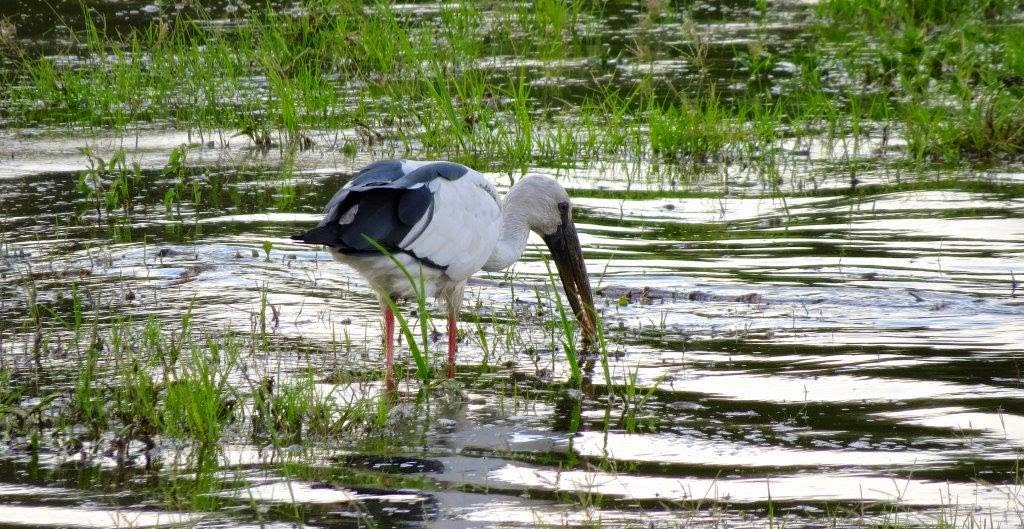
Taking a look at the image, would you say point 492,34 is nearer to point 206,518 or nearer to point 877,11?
point 877,11

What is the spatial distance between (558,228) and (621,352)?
0.99 meters

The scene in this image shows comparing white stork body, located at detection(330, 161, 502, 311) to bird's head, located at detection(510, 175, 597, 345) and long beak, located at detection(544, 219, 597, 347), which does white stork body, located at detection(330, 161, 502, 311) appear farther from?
long beak, located at detection(544, 219, 597, 347)

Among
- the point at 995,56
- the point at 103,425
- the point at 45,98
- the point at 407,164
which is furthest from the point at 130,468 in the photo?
the point at 995,56

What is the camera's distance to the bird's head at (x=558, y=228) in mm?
6340

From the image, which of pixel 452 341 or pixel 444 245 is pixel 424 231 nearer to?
pixel 444 245

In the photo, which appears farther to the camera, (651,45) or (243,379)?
(651,45)

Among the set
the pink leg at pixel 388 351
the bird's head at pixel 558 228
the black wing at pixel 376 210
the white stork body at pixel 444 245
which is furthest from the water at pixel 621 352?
the black wing at pixel 376 210

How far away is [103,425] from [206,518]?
881mm

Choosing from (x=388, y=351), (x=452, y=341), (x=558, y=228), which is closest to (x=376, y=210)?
(x=388, y=351)

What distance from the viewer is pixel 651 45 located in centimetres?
1203

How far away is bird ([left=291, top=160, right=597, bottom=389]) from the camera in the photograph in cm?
518

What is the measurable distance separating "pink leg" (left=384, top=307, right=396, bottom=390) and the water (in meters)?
0.08

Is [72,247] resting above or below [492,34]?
below

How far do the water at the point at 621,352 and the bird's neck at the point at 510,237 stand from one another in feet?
0.81
